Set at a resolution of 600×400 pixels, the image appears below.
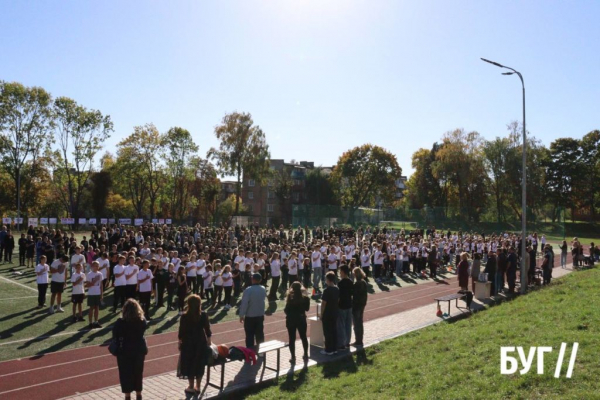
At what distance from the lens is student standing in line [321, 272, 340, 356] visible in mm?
9391

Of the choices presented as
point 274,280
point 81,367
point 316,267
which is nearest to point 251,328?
point 81,367

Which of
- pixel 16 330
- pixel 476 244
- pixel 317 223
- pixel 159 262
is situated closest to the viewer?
pixel 16 330

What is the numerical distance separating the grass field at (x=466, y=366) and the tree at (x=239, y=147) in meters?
41.3

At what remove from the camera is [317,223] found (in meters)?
45.1

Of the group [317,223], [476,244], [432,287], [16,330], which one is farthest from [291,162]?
[16,330]

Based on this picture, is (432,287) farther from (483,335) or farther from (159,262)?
(159,262)

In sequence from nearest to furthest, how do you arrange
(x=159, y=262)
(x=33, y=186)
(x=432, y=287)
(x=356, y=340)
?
(x=356, y=340), (x=159, y=262), (x=432, y=287), (x=33, y=186)

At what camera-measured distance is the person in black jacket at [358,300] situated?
10.1m

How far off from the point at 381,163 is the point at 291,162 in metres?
20.8

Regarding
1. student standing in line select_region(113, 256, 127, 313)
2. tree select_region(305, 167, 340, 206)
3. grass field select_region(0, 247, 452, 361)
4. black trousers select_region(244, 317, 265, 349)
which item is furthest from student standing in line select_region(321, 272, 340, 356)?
tree select_region(305, 167, 340, 206)

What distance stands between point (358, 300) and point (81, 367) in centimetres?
594

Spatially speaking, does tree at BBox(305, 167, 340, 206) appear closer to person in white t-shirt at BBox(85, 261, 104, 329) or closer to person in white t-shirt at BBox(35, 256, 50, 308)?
person in white t-shirt at BBox(35, 256, 50, 308)

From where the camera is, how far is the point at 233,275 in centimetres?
1536

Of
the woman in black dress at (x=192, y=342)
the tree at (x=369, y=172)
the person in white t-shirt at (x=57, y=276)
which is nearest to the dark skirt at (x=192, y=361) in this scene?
the woman in black dress at (x=192, y=342)
